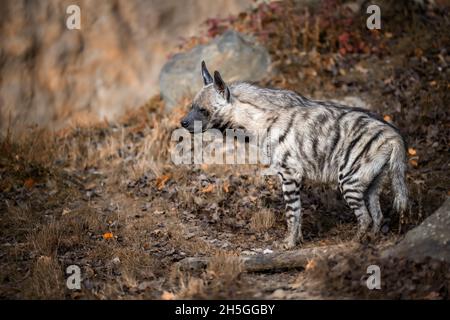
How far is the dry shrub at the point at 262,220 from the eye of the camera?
281 inches

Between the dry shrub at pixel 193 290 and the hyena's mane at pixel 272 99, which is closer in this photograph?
the dry shrub at pixel 193 290

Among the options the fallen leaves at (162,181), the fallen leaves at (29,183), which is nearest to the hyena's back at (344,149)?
the fallen leaves at (162,181)

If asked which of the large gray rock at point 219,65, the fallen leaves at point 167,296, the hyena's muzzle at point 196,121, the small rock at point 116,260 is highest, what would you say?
the large gray rock at point 219,65

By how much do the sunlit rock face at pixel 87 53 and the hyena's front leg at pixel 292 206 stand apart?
204 inches

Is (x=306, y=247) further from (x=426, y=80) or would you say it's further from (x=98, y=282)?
(x=426, y=80)

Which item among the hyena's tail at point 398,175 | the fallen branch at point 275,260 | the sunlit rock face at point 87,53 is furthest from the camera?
the sunlit rock face at point 87,53

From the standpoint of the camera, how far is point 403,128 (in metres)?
8.86

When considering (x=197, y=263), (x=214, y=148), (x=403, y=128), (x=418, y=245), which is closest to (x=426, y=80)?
(x=403, y=128)

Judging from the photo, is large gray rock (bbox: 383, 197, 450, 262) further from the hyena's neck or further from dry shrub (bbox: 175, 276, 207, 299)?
the hyena's neck

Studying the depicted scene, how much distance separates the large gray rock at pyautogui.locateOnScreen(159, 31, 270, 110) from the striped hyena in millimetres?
2919

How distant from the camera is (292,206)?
6680mm

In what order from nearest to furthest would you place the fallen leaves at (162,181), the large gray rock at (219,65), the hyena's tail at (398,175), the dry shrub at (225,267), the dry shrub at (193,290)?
the dry shrub at (193,290) < the dry shrub at (225,267) < the hyena's tail at (398,175) < the fallen leaves at (162,181) < the large gray rock at (219,65)

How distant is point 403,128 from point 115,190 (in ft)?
14.2

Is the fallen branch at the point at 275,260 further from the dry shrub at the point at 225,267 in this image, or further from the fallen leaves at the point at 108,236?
the fallen leaves at the point at 108,236
